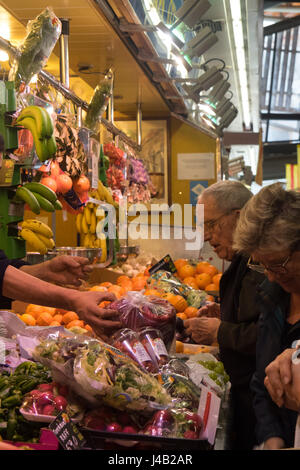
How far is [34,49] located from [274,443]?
2.25m

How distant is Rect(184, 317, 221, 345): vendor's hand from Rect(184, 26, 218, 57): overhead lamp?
7.57ft

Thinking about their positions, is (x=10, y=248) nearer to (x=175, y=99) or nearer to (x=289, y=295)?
(x=289, y=295)

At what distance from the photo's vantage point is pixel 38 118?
2.90 m

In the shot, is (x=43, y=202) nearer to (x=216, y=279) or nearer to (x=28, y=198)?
(x=28, y=198)

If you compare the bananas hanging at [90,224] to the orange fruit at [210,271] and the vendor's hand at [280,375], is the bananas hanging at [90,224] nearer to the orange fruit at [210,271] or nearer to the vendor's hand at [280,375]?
the orange fruit at [210,271]

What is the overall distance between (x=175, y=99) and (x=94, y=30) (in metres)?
2.50

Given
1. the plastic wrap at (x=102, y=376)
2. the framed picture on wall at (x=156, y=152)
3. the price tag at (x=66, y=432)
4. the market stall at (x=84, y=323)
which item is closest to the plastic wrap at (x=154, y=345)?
the market stall at (x=84, y=323)

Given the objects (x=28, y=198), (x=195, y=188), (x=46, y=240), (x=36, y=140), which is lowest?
(x=46, y=240)

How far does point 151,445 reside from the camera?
156 cm

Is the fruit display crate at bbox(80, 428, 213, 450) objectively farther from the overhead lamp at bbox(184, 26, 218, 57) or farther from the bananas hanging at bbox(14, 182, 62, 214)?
the overhead lamp at bbox(184, 26, 218, 57)

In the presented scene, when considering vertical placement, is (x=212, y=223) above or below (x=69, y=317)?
above

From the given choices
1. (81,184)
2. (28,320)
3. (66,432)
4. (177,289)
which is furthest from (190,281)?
(66,432)

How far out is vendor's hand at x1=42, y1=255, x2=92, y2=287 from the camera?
2.85 meters

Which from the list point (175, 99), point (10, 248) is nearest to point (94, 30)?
point (10, 248)
